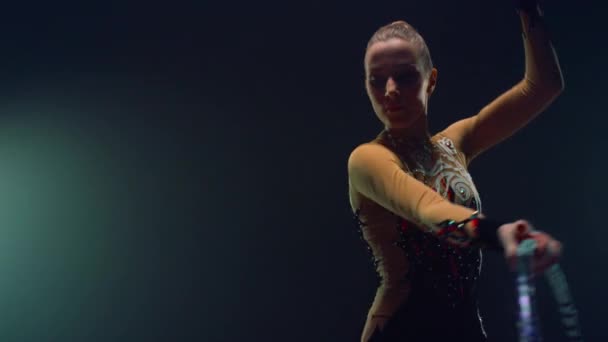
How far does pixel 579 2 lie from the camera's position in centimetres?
190

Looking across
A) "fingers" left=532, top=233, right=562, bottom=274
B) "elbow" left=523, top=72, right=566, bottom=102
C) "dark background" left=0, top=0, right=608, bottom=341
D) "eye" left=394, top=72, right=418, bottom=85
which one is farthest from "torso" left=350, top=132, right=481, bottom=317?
"dark background" left=0, top=0, right=608, bottom=341

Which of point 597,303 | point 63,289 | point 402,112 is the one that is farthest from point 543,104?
point 63,289

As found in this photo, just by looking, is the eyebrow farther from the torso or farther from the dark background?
the dark background

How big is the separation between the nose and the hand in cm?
38

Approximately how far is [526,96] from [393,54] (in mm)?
298

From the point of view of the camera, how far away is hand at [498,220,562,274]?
0.56 metres

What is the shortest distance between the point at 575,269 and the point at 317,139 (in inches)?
39.0

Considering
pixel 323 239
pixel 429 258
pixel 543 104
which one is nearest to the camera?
pixel 429 258

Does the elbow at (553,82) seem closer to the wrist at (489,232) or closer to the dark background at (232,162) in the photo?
the wrist at (489,232)

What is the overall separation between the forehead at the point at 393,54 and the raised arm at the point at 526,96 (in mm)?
213

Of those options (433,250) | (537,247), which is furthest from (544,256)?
(433,250)

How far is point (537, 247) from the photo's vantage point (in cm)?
56

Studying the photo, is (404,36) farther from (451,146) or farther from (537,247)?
(537,247)

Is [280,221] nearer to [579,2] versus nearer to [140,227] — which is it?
[140,227]
